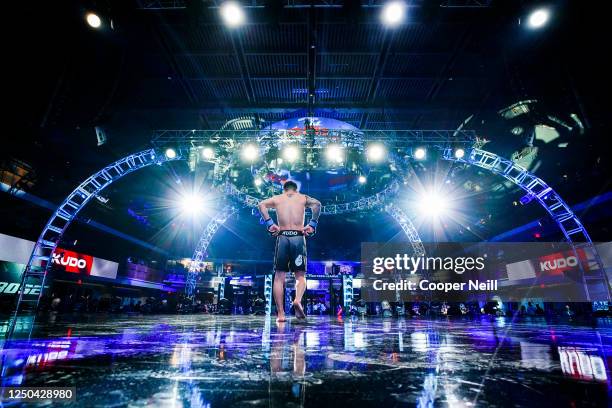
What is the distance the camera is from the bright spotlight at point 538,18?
23.0 feet

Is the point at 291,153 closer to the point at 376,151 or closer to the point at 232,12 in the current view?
the point at 376,151

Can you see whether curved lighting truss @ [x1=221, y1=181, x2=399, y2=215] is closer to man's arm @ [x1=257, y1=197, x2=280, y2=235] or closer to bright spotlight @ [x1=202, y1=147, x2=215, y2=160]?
bright spotlight @ [x1=202, y1=147, x2=215, y2=160]

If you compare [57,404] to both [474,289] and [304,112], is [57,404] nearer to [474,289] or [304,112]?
[304,112]

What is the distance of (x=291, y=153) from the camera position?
11398 millimetres

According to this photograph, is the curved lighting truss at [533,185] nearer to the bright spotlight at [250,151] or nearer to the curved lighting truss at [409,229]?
the curved lighting truss at [409,229]

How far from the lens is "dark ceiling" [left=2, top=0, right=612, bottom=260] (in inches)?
290

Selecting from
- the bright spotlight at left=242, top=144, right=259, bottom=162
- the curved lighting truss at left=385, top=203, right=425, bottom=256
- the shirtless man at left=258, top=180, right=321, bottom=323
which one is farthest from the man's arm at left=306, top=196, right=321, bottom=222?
the curved lighting truss at left=385, top=203, right=425, bottom=256

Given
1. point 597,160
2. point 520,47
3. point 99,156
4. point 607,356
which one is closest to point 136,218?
point 99,156

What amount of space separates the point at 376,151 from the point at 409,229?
767cm

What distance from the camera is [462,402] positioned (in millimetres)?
852

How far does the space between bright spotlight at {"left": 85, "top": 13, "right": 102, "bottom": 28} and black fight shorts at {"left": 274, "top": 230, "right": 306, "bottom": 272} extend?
282 inches

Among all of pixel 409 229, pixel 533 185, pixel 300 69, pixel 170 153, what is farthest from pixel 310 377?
pixel 409 229

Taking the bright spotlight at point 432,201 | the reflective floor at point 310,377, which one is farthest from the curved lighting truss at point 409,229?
the reflective floor at point 310,377

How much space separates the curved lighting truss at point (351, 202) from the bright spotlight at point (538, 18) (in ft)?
30.1
